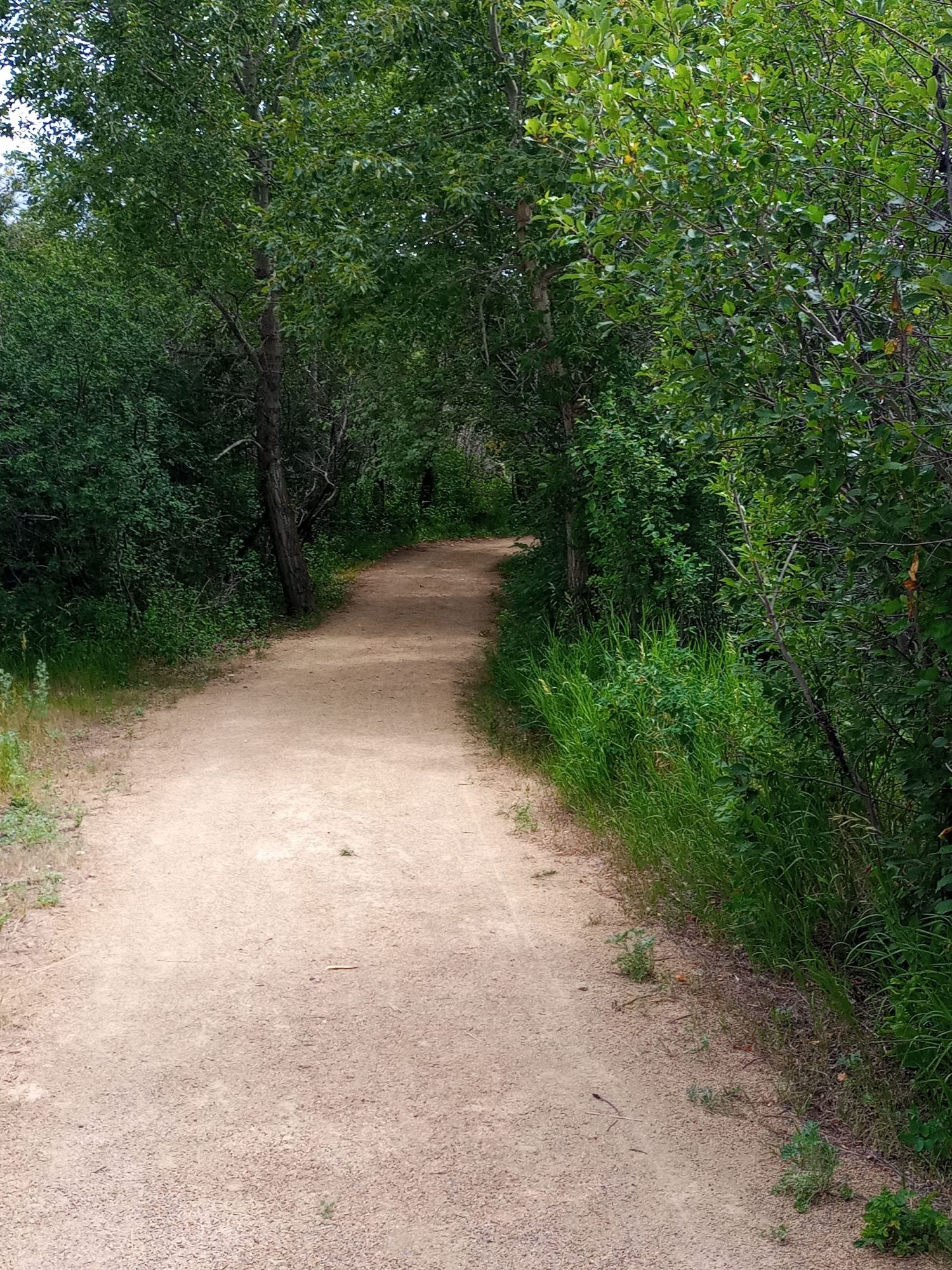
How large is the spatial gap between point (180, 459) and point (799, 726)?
11.6 meters

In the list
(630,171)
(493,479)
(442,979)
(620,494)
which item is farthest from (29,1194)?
(493,479)

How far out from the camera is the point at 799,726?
4957 mm

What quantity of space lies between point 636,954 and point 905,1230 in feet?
6.45

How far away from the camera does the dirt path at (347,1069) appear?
3271 mm

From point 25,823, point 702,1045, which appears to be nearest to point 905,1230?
point 702,1045

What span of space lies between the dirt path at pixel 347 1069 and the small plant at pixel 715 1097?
7cm

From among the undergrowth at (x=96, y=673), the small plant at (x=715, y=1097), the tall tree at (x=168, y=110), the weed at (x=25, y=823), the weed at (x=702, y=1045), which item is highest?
the tall tree at (x=168, y=110)

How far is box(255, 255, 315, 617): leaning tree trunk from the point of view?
51.5 ft

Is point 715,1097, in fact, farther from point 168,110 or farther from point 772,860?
point 168,110

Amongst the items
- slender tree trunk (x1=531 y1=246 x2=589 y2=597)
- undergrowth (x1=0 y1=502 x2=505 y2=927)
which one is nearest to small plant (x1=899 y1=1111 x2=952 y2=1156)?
undergrowth (x1=0 y1=502 x2=505 y2=927)

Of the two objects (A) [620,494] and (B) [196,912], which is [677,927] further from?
(A) [620,494]

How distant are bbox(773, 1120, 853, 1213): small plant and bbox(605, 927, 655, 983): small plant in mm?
1342

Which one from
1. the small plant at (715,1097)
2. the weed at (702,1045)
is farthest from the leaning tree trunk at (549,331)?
the small plant at (715,1097)

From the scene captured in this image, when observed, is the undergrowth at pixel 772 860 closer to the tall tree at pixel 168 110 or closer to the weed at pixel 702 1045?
the weed at pixel 702 1045
